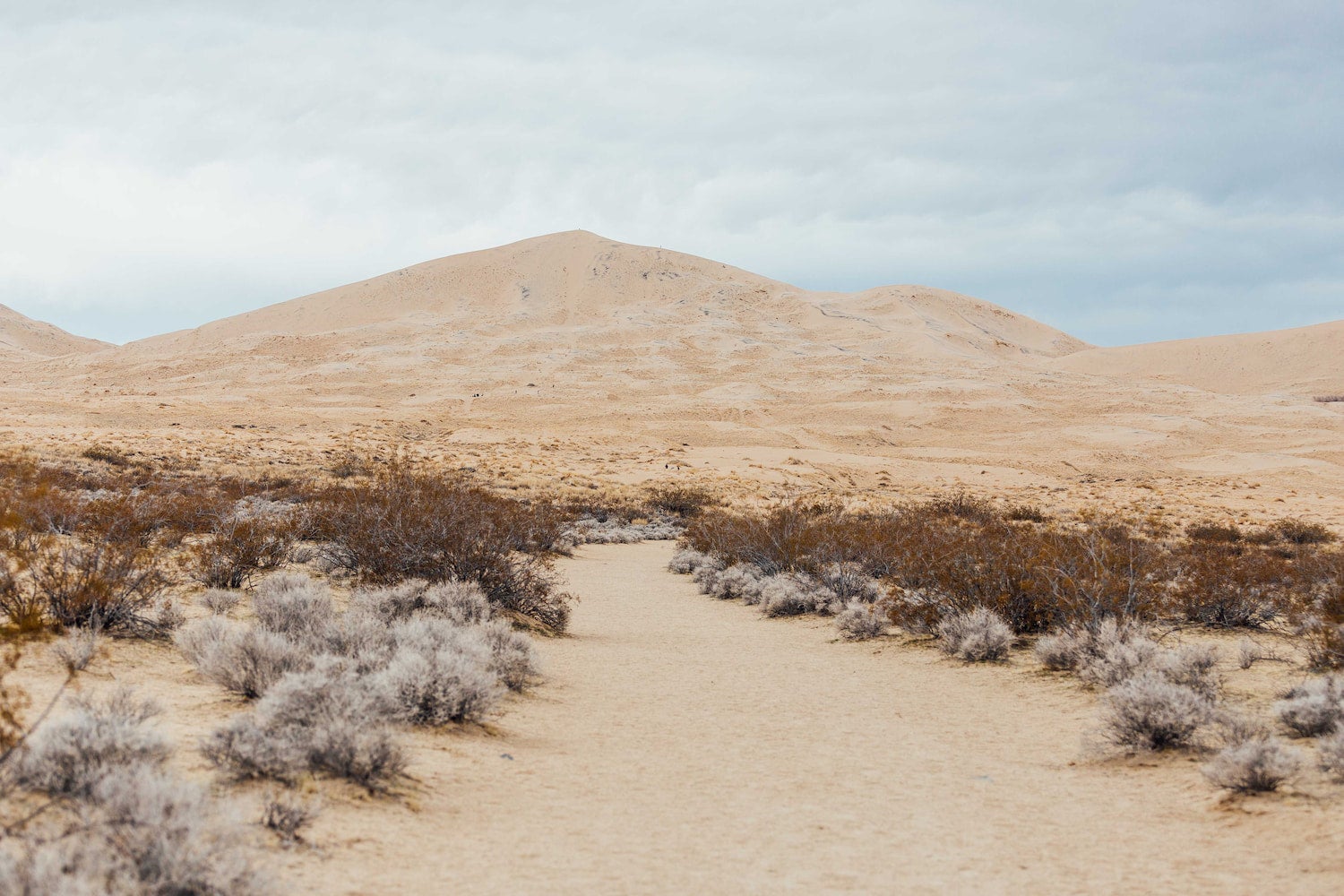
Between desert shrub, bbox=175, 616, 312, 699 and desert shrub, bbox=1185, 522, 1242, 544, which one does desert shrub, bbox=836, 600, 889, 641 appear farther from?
desert shrub, bbox=1185, 522, 1242, 544

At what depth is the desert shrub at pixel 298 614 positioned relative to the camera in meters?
6.95

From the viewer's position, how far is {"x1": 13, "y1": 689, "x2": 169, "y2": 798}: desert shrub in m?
3.43

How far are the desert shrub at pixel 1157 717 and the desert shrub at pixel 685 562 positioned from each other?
1214 cm

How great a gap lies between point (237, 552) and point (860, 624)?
775 cm

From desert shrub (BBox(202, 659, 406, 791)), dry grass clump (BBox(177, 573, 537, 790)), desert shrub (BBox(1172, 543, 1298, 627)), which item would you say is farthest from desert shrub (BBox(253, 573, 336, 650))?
desert shrub (BBox(1172, 543, 1298, 627))

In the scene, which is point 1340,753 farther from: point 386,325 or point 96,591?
point 386,325

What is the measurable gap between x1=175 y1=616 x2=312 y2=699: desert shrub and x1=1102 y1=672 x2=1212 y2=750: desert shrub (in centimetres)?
554

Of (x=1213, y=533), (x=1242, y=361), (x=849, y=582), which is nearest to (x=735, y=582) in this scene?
(x=849, y=582)

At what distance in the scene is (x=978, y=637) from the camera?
917 cm

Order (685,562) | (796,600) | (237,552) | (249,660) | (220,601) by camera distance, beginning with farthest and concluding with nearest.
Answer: (685,562), (796,600), (237,552), (220,601), (249,660)

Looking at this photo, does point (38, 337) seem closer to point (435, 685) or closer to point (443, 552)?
point (443, 552)

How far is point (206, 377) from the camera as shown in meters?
73.1

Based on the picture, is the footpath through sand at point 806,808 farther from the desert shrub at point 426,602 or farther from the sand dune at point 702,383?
the sand dune at point 702,383

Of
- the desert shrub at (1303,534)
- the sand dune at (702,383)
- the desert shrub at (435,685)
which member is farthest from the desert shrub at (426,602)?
the sand dune at (702,383)
